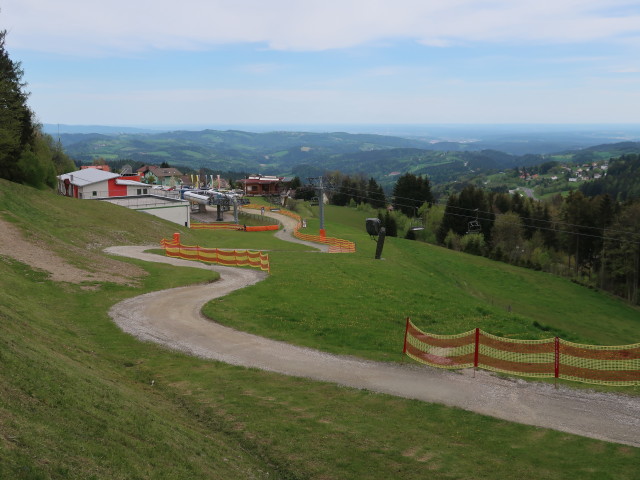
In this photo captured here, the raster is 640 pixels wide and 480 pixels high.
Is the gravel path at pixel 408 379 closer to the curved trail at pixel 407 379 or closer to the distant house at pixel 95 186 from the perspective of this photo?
the curved trail at pixel 407 379

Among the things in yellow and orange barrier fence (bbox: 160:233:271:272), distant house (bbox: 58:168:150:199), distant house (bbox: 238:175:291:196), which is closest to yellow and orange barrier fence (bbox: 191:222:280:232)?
distant house (bbox: 58:168:150:199)

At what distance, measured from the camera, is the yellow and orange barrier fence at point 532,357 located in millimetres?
18969

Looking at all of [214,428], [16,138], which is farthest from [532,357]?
[16,138]

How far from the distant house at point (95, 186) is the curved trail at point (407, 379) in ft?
202

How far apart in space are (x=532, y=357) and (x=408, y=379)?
18.2 ft

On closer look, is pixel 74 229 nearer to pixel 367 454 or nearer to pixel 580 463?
pixel 367 454

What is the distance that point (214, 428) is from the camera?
1455 cm

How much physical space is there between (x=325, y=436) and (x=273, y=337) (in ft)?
30.9

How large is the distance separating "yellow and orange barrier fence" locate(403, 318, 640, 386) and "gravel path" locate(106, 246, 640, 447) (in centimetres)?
85

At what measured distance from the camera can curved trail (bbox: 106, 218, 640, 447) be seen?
1581 centimetres

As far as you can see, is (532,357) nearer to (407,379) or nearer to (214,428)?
(407,379)

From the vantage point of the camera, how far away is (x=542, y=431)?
14.9 m

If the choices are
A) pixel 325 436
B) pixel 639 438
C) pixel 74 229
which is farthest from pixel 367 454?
pixel 74 229

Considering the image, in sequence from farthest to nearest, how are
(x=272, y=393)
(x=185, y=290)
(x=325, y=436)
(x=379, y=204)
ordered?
(x=379, y=204) → (x=185, y=290) → (x=272, y=393) → (x=325, y=436)
